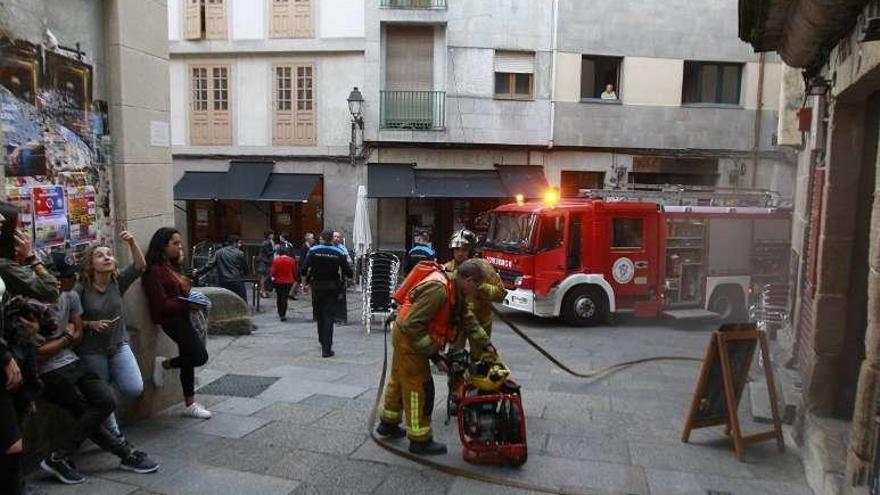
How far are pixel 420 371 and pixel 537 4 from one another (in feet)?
52.1

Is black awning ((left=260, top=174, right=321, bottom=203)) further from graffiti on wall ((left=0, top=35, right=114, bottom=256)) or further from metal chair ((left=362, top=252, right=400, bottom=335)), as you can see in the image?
graffiti on wall ((left=0, top=35, right=114, bottom=256))

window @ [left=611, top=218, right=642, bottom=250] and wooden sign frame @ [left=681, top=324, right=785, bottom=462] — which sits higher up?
window @ [left=611, top=218, right=642, bottom=250]

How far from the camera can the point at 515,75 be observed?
19109 mm

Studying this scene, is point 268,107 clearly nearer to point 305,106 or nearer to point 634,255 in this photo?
point 305,106

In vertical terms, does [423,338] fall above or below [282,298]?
above

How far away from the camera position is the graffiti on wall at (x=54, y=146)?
15.2 ft

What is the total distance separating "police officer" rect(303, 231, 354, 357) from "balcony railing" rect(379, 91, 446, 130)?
9806 millimetres

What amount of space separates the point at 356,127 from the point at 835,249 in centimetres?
1479

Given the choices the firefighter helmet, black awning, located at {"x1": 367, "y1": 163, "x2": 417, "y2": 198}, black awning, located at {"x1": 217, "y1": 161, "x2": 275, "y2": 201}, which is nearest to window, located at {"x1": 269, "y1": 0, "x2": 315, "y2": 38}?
black awning, located at {"x1": 217, "y1": 161, "x2": 275, "y2": 201}

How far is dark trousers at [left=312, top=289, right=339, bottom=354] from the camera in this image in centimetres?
911

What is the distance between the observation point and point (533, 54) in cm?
1895

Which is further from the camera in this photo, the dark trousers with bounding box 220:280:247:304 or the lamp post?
the lamp post

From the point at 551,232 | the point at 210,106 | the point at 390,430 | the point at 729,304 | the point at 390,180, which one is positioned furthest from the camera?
the point at 210,106

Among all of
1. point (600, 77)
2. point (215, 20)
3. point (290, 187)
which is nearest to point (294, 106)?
point (290, 187)
